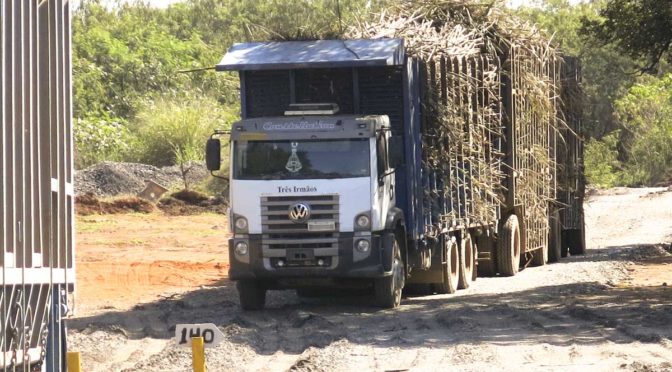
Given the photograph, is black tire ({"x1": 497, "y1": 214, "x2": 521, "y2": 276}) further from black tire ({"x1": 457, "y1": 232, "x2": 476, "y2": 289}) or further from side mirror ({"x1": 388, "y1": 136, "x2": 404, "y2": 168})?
side mirror ({"x1": 388, "y1": 136, "x2": 404, "y2": 168})

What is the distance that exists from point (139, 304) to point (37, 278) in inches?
508

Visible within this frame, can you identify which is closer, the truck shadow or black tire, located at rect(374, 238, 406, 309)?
the truck shadow

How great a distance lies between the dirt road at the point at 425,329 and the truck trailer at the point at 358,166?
663mm

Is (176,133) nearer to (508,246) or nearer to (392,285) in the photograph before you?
(508,246)

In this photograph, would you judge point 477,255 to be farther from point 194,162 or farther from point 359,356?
point 194,162

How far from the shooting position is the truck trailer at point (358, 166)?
61.5ft

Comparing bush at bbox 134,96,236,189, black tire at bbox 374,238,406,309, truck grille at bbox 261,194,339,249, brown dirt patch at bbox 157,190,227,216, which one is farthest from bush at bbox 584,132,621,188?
truck grille at bbox 261,194,339,249

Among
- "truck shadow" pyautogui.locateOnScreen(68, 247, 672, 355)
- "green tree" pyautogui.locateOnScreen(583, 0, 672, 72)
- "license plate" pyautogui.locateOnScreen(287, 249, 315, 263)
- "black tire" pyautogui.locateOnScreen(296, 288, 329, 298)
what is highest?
"green tree" pyautogui.locateOnScreen(583, 0, 672, 72)

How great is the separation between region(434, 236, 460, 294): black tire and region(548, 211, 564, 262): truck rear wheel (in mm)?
7160

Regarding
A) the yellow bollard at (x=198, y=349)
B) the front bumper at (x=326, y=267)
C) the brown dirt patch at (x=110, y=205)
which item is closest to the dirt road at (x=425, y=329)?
the front bumper at (x=326, y=267)

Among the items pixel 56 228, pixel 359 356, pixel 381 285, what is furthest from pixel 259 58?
pixel 56 228

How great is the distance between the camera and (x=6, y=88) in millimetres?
7844

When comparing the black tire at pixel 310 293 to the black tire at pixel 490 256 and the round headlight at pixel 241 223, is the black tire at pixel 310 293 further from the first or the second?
the black tire at pixel 490 256

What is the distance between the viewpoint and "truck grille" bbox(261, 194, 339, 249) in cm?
1867
